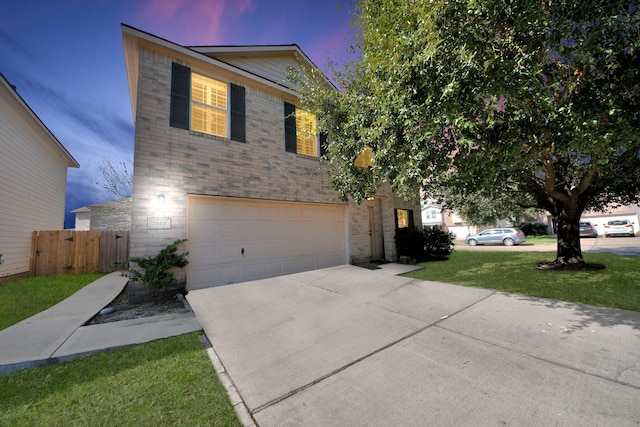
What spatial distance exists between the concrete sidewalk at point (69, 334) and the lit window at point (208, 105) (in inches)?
185

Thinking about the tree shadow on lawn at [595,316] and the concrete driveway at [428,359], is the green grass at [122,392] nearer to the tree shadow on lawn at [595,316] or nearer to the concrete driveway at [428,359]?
the concrete driveway at [428,359]

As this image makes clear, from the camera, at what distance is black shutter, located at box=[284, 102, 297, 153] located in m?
7.87

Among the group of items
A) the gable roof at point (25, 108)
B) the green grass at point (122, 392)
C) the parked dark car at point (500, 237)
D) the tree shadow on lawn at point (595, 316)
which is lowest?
the green grass at point (122, 392)

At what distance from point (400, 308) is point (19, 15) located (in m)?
14.3

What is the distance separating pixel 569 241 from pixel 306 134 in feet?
30.9

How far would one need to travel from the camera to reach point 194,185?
6.06m

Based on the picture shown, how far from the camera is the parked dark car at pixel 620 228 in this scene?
819 inches

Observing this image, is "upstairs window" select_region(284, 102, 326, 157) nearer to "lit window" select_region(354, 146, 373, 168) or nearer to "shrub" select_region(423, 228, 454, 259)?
"lit window" select_region(354, 146, 373, 168)

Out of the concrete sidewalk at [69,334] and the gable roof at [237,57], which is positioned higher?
the gable roof at [237,57]

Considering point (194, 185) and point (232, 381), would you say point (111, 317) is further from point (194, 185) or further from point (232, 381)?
point (232, 381)

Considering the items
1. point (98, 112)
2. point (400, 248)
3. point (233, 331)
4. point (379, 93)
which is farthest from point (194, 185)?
point (98, 112)

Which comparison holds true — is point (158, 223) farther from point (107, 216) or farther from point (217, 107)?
point (107, 216)

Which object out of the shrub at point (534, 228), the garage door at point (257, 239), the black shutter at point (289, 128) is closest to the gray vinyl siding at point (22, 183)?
the garage door at point (257, 239)

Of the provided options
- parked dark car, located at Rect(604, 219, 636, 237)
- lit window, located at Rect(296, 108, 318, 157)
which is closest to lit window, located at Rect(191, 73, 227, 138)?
lit window, located at Rect(296, 108, 318, 157)
